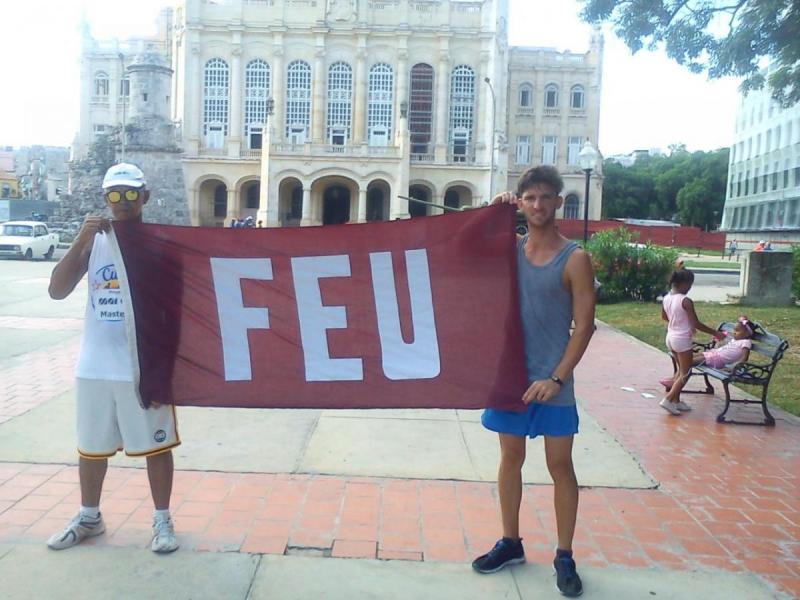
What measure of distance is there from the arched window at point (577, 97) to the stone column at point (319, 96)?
20562mm

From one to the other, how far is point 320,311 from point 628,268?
48.9ft

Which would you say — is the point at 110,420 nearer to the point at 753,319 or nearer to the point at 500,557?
the point at 500,557

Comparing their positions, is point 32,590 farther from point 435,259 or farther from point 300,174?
point 300,174

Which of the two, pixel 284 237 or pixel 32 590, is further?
pixel 284 237

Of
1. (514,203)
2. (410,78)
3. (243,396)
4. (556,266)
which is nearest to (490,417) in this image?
(556,266)

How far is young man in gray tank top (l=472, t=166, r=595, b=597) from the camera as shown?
11.0 ft

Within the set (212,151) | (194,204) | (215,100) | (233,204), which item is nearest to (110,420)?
(233,204)

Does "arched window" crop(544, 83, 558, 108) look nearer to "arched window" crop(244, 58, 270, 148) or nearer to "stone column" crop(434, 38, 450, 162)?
"stone column" crop(434, 38, 450, 162)

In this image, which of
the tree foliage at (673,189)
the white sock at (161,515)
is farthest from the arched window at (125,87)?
the white sock at (161,515)

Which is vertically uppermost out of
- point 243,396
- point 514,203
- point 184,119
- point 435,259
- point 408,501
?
point 184,119

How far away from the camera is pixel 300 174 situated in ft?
162

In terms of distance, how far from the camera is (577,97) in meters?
60.8

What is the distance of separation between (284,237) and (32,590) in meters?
2.04

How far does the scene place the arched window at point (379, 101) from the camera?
55594mm
